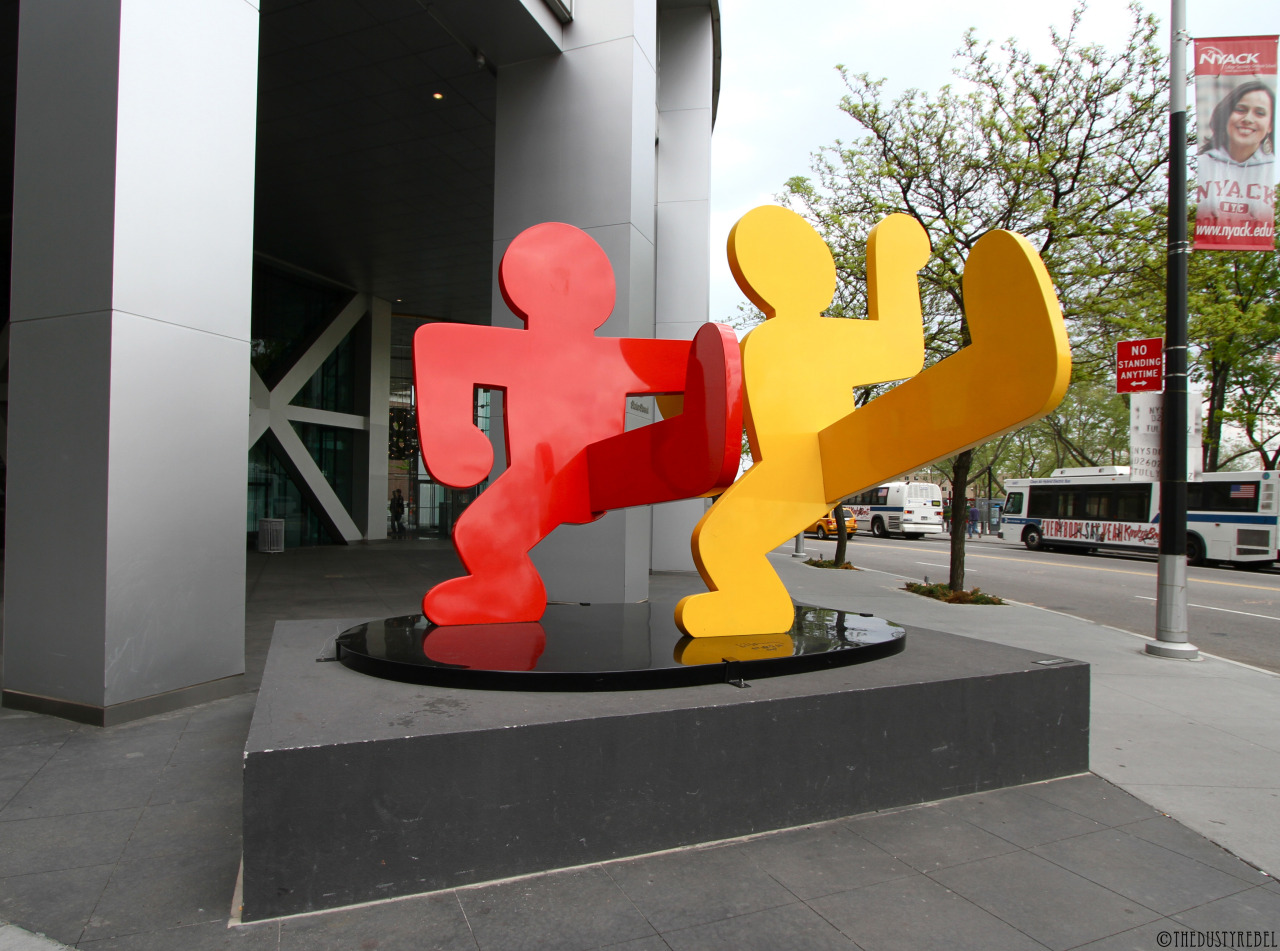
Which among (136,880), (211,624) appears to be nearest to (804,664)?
(136,880)

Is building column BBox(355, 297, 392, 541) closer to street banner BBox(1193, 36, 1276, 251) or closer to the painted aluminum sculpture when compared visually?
the painted aluminum sculpture

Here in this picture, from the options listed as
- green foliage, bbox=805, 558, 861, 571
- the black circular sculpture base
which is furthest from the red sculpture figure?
green foliage, bbox=805, 558, 861, 571

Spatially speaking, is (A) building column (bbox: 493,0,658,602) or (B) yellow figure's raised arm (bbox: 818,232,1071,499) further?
(A) building column (bbox: 493,0,658,602)

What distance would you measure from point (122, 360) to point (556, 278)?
302cm

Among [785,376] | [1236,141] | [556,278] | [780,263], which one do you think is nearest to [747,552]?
[785,376]

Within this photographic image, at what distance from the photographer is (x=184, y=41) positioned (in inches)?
225

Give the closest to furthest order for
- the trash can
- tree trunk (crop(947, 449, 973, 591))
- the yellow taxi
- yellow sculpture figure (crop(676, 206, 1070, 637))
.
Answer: yellow sculpture figure (crop(676, 206, 1070, 637))
tree trunk (crop(947, 449, 973, 591))
the trash can
the yellow taxi

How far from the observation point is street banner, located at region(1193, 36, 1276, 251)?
837 centimetres

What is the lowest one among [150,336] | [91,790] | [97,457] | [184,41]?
[91,790]

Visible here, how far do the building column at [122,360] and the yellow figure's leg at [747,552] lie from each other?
12.4 ft

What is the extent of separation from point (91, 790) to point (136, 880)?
128 cm

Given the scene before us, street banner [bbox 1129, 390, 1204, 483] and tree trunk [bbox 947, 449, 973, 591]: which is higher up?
street banner [bbox 1129, 390, 1204, 483]

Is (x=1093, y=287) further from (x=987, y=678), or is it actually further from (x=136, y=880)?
(x=136, y=880)
